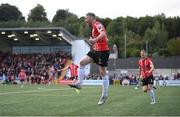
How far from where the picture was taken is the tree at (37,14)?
6511 inches

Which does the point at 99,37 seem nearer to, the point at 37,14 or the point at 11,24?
the point at 11,24

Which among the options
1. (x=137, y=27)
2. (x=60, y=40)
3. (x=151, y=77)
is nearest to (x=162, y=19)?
(x=137, y=27)

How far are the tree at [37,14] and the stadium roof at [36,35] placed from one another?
91298mm

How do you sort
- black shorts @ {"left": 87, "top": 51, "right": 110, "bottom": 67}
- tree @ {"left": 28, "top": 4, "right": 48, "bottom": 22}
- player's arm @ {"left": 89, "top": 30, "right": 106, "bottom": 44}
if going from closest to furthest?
1. player's arm @ {"left": 89, "top": 30, "right": 106, "bottom": 44}
2. black shorts @ {"left": 87, "top": 51, "right": 110, "bottom": 67}
3. tree @ {"left": 28, "top": 4, "right": 48, "bottom": 22}

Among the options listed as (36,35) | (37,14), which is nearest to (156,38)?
(37,14)

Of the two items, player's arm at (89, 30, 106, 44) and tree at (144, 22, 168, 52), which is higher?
tree at (144, 22, 168, 52)

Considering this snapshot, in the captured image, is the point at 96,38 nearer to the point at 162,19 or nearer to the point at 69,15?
the point at 162,19

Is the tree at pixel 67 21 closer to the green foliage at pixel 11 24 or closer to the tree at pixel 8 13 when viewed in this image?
the green foliage at pixel 11 24

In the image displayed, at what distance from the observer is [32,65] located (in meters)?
69.9

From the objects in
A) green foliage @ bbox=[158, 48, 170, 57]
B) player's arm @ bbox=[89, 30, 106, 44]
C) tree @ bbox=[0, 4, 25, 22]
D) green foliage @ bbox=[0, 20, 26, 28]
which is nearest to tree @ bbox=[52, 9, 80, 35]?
green foliage @ bbox=[0, 20, 26, 28]

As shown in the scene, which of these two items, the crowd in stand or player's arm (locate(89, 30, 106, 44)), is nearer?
player's arm (locate(89, 30, 106, 44))

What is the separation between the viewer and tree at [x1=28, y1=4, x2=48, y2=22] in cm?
16538

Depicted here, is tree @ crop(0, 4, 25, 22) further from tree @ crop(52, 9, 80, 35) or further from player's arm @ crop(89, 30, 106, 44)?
player's arm @ crop(89, 30, 106, 44)

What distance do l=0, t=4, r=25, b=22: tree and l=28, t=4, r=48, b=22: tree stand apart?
1403 cm
